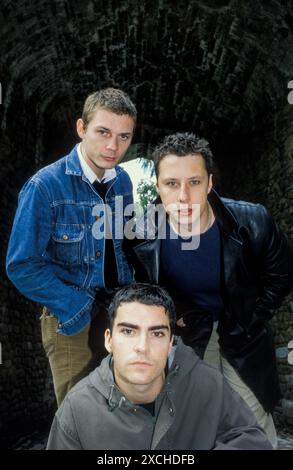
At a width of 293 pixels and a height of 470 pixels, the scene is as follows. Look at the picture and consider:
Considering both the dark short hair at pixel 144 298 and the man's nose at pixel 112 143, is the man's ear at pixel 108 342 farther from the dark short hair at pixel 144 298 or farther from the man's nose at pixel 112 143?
the man's nose at pixel 112 143

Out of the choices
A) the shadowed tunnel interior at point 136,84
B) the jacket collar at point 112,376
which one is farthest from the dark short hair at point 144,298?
the shadowed tunnel interior at point 136,84

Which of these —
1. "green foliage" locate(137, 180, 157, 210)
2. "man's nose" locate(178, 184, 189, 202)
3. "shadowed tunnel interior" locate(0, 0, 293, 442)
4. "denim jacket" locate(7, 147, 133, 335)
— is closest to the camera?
"denim jacket" locate(7, 147, 133, 335)

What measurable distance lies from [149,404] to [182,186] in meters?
0.97

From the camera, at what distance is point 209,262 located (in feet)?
7.69

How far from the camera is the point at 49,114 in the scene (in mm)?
6078

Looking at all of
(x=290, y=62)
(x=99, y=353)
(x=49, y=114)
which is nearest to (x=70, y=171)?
(x=99, y=353)

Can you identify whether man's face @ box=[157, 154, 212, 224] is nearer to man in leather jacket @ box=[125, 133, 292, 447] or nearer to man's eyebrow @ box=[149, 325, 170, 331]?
man in leather jacket @ box=[125, 133, 292, 447]

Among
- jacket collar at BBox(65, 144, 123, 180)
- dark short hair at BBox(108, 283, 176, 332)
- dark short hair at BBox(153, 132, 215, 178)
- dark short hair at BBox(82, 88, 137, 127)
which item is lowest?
dark short hair at BBox(108, 283, 176, 332)

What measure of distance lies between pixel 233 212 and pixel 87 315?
0.86 meters

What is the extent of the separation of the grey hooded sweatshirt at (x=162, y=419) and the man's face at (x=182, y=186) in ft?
2.45

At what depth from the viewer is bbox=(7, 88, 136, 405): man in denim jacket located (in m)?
2.11

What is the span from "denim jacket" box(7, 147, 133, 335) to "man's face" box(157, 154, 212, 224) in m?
0.24

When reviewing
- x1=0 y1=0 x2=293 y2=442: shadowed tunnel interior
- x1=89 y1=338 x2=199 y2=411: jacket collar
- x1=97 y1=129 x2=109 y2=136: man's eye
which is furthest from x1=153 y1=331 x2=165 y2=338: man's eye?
x1=0 y1=0 x2=293 y2=442: shadowed tunnel interior
